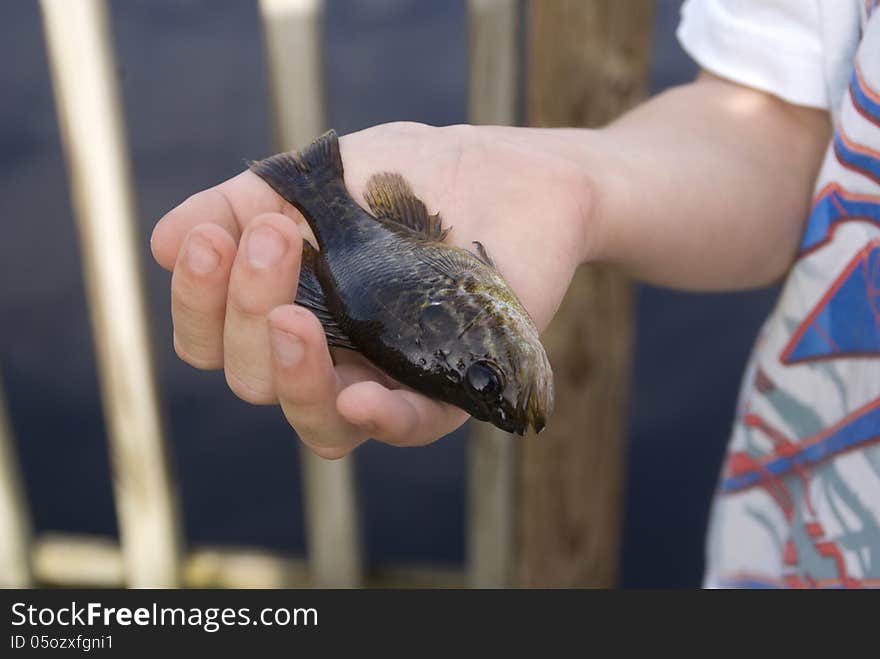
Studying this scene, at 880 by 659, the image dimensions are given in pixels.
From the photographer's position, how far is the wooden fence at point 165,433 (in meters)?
2.60

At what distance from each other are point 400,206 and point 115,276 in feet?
5.16

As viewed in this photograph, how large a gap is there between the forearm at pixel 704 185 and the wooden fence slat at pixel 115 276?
160 centimetres

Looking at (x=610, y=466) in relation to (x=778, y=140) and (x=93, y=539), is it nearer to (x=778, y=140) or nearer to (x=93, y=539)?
(x=778, y=140)

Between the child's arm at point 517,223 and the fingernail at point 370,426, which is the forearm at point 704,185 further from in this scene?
the fingernail at point 370,426

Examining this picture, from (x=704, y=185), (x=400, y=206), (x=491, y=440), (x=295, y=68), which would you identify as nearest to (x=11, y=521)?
(x=491, y=440)

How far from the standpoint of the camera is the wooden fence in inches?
103

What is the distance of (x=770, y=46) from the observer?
182 cm

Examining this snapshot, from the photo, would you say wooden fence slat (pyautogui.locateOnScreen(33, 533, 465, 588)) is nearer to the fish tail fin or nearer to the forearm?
the forearm

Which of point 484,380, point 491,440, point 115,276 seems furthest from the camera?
point 491,440

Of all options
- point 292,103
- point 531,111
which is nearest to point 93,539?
point 292,103

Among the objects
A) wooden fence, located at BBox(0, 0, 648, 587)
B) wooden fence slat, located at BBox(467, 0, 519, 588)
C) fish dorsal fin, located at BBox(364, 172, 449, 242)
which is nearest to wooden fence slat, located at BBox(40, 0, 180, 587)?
wooden fence, located at BBox(0, 0, 648, 587)

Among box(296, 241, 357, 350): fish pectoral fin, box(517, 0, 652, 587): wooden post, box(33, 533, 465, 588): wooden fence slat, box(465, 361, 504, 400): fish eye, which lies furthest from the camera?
box(33, 533, 465, 588): wooden fence slat

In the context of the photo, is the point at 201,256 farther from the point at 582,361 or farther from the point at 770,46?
the point at 582,361

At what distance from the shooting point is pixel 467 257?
155cm
